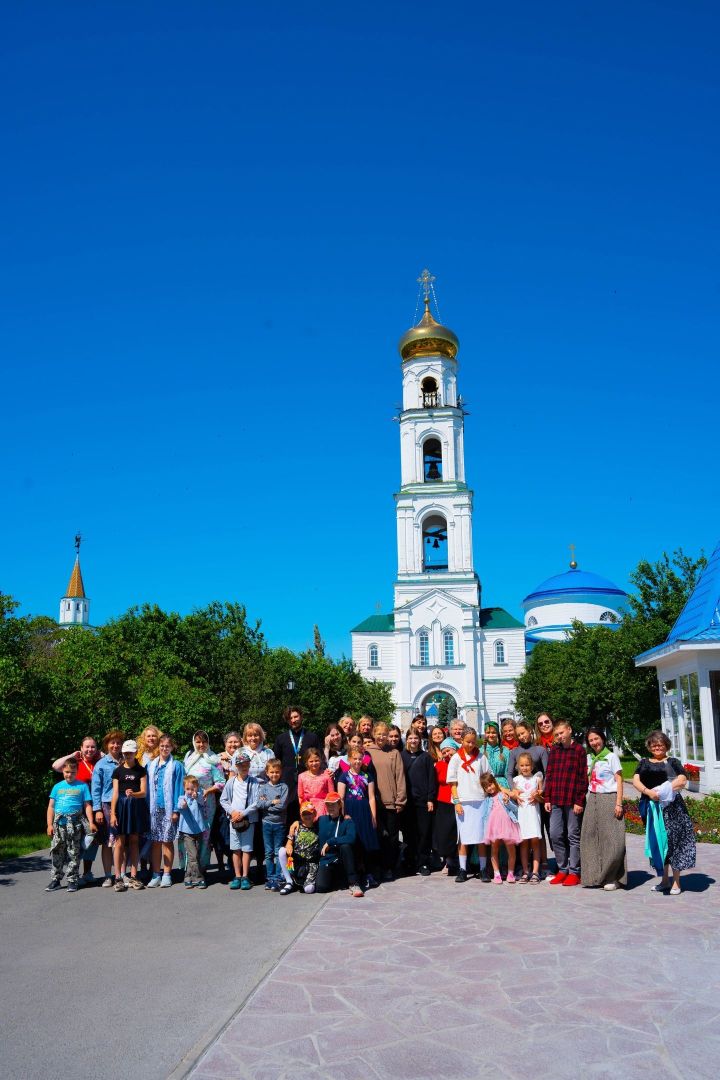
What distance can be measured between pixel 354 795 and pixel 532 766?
2173 millimetres

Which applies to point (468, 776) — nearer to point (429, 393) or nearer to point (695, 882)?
point (695, 882)

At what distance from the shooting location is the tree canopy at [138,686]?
14.2 m

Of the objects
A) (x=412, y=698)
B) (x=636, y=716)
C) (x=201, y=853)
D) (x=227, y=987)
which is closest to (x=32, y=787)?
(x=201, y=853)

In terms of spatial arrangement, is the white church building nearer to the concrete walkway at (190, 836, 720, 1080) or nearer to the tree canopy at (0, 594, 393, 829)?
the tree canopy at (0, 594, 393, 829)

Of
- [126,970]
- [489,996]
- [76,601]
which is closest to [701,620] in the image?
[489,996]

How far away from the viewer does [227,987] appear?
5.69 metres

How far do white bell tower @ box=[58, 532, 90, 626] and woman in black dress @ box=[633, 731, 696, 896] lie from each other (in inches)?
3958

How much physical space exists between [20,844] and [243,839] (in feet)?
16.7

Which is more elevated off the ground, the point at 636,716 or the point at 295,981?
the point at 636,716

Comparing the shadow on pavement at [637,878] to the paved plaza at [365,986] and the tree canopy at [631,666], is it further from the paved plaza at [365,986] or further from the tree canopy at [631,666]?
the tree canopy at [631,666]

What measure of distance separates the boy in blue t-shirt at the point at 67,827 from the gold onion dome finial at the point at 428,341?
54.3m

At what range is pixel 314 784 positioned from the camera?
9.34m

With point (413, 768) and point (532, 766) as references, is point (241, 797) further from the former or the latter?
point (532, 766)

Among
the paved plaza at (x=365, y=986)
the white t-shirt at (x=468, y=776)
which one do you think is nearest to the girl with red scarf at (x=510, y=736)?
the white t-shirt at (x=468, y=776)
